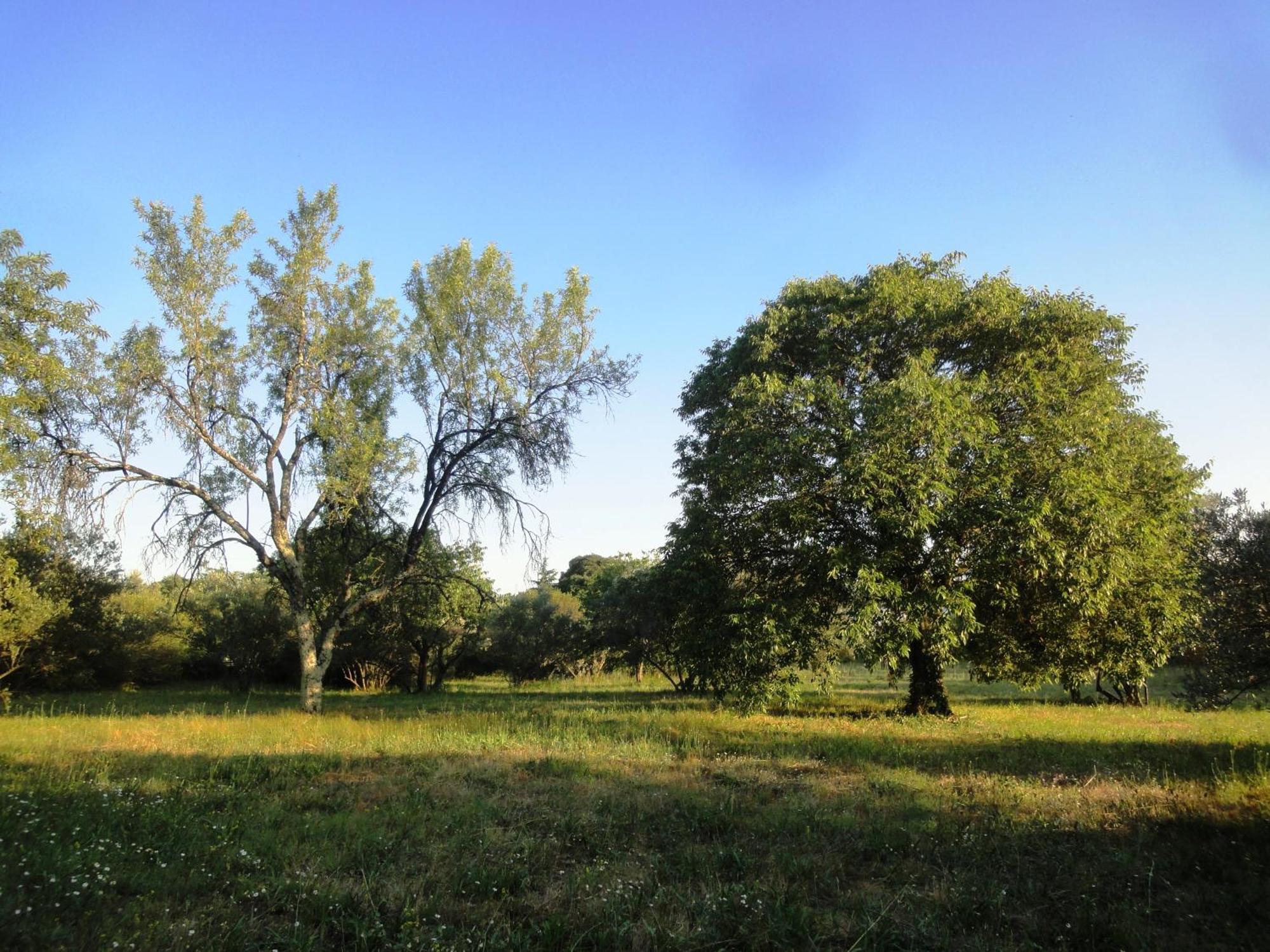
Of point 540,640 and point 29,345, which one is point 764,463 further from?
point 540,640

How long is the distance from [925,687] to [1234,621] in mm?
9816

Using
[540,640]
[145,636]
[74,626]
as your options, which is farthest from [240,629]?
[540,640]

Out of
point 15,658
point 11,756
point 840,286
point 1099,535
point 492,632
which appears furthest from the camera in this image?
point 492,632

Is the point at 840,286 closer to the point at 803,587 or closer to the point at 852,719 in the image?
the point at 803,587

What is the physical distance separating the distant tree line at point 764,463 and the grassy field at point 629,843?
11.1ft

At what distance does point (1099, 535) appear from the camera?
14219 millimetres

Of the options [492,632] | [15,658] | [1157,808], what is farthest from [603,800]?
[492,632]

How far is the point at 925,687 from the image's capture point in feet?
60.7

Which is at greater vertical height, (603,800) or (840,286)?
(840,286)

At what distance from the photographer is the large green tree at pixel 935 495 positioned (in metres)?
14.6

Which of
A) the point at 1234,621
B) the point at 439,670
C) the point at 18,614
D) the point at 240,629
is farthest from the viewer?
the point at 439,670

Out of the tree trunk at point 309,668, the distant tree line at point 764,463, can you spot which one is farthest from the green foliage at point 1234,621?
the tree trunk at point 309,668

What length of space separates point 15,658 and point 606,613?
23391 mm

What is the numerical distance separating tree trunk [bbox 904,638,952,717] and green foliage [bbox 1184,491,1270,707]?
27.0 feet
